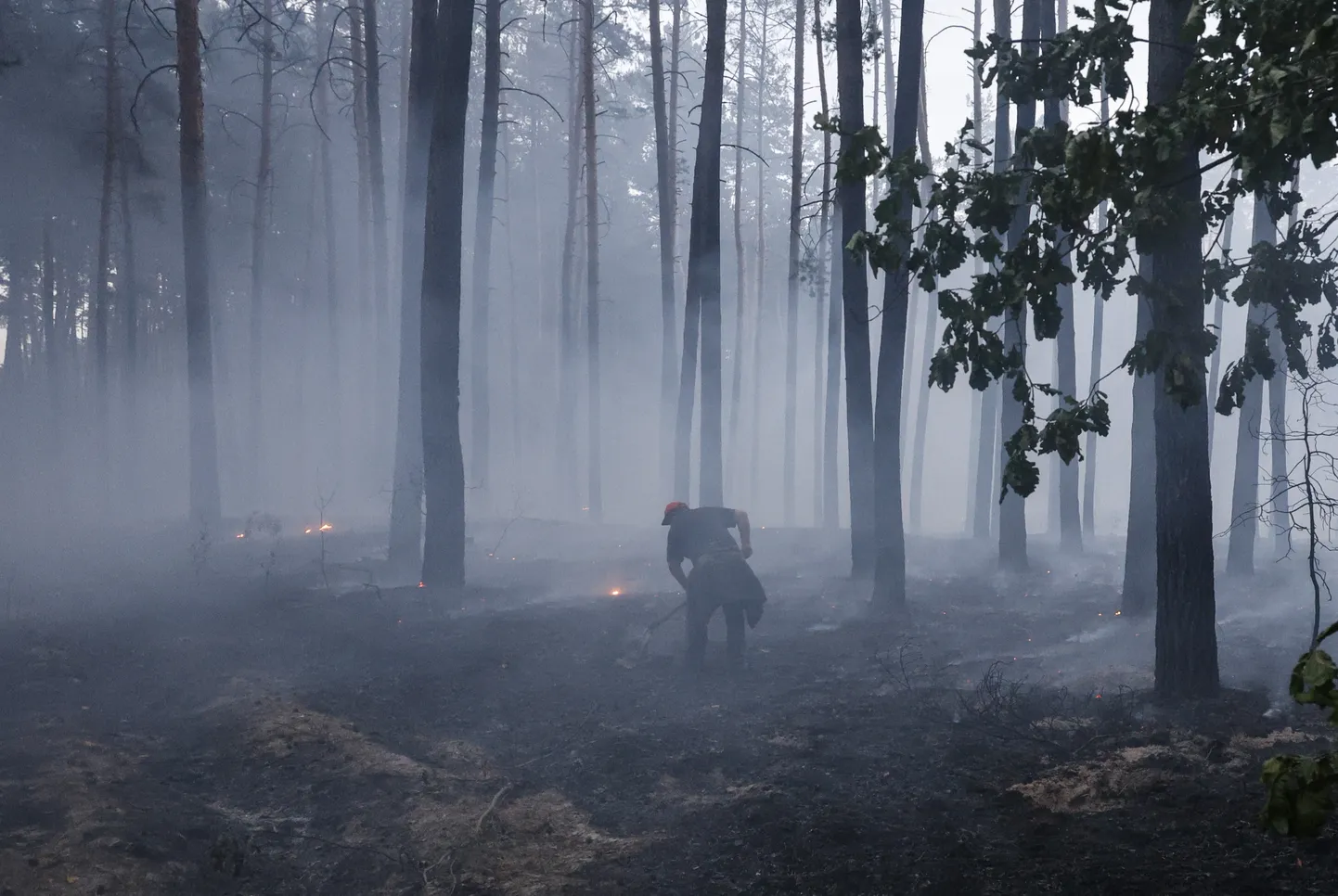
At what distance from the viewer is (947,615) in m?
13.1

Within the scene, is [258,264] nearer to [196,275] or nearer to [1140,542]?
[196,275]

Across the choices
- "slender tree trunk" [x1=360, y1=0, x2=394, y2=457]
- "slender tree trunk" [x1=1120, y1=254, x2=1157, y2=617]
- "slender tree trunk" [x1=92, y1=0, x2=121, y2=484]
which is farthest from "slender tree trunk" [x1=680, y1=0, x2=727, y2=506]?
"slender tree trunk" [x1=92, y1=0, x2=121, y2=484]

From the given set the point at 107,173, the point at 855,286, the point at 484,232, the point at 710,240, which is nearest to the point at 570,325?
the point at 484,232

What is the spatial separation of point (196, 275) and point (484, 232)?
7339 mm

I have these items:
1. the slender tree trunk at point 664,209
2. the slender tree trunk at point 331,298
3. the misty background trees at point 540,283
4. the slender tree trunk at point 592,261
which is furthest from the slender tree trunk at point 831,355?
the slender tree trunk at point 331,298

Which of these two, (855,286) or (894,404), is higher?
(855,286)

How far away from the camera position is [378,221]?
80.4 ft

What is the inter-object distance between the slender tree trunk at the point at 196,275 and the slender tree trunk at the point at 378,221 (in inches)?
116

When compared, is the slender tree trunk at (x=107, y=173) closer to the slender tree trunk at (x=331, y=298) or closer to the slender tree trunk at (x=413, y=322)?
the slender tree trunk at (x=331, y=298)

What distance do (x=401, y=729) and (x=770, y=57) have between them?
32.2 metres

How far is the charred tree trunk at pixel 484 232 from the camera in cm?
1961

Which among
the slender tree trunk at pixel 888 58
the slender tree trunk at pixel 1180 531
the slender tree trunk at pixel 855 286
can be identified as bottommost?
the slender tree trunk at pixel 1180 531

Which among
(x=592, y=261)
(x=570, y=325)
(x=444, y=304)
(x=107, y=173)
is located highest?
(x=107, y=173)

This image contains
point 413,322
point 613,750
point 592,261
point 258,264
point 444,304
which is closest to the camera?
point 613,750
